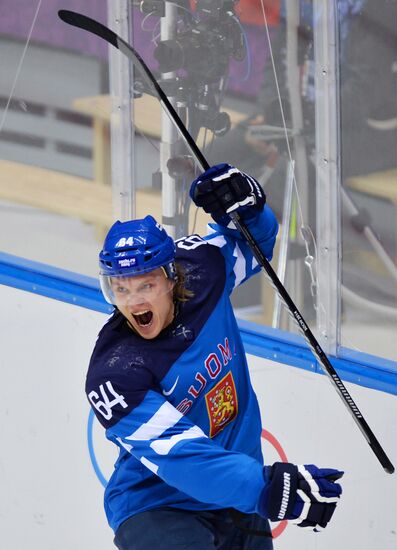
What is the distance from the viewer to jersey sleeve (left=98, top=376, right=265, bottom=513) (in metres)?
2.57

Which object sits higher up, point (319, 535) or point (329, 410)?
point (329, 410)

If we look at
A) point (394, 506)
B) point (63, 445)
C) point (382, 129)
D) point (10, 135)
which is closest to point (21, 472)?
point (63, 445)

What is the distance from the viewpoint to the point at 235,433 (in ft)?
9.62

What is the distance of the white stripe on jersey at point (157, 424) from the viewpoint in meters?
2.62

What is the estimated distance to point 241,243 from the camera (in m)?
3.05

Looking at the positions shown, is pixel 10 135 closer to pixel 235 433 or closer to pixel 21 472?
pixel 21 472

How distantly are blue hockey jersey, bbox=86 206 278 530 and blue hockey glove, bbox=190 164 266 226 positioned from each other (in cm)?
8

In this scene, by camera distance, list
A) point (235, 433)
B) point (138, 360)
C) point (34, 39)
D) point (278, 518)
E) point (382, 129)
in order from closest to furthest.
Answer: point (278, 518)
point (138, 360)
point (235, 433)
point (382, 129)
point (34, 39)

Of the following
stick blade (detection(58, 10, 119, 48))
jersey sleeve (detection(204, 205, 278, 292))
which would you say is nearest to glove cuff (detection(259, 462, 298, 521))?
jersey sleeve (detection(204, 205, 278, 292))

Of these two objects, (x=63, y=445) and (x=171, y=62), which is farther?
(x=63, y=445)

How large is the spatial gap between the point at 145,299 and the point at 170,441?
0.31 metres

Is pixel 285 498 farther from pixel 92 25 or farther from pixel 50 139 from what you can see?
pixel 50 139

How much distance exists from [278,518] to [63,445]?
5.27 ft

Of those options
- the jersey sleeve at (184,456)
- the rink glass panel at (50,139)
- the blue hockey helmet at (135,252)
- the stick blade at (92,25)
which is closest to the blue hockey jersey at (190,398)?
the jersey sleeve at (184,456)
